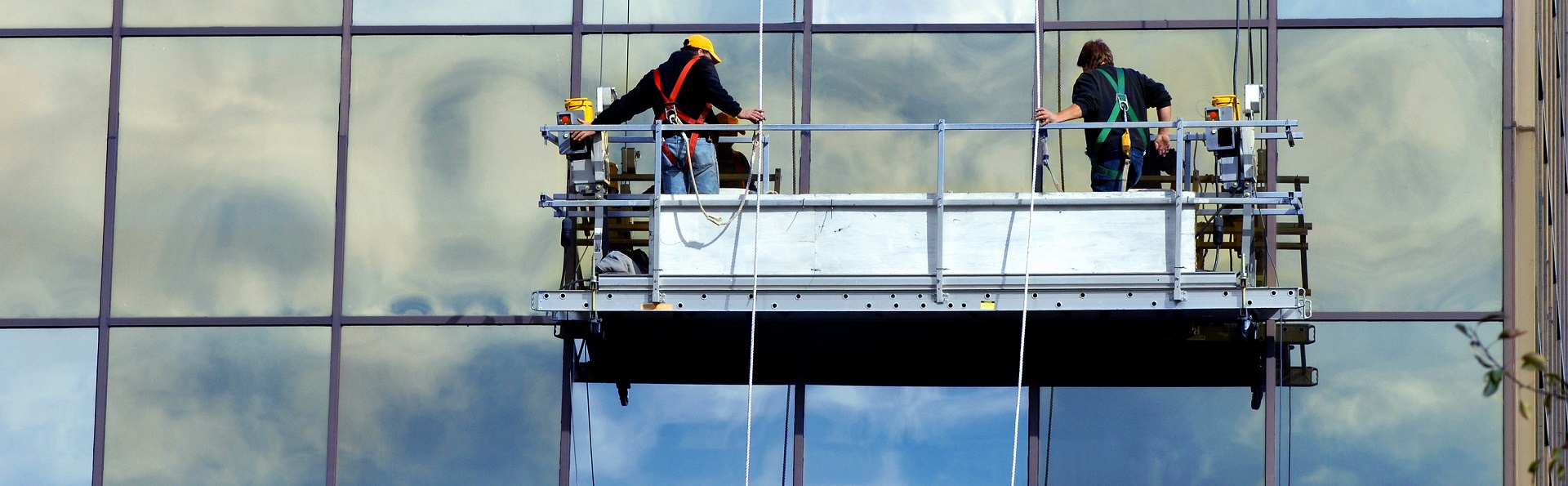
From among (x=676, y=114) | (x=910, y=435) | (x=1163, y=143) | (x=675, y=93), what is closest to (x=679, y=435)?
(x=910, y=435)

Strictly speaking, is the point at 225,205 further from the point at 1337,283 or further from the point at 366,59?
the point at 1337,283

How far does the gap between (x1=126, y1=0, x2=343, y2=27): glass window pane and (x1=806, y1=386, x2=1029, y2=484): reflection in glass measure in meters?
4.25

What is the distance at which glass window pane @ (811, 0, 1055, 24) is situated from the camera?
1124 cm

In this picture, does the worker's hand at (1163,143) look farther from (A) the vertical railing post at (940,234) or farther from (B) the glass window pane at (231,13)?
(B) the glass window pane at (231,13)

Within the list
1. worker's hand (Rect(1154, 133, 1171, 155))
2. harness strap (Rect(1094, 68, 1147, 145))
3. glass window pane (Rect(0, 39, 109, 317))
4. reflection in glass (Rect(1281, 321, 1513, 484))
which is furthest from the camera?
glass window pane (Rect(0, 39, 109, 317))

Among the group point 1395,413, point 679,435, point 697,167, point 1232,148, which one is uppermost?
point 1232,148

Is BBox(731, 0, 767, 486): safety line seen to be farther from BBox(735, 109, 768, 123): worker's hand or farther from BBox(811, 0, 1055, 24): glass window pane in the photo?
BBox(811, 0, 1055, 24): glass window pane

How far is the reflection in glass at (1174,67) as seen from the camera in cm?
1105

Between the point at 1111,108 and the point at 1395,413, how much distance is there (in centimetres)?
282

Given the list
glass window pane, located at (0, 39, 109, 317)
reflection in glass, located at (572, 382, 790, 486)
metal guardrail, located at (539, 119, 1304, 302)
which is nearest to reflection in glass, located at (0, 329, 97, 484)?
glass window pane, located at (0, 39, 109, 317)

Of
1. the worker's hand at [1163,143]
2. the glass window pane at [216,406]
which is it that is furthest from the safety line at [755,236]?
the glass window pane at [216,406]

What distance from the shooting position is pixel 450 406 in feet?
35.9

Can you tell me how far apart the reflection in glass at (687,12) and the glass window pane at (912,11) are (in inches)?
8.9

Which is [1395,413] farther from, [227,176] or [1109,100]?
[227,176]
